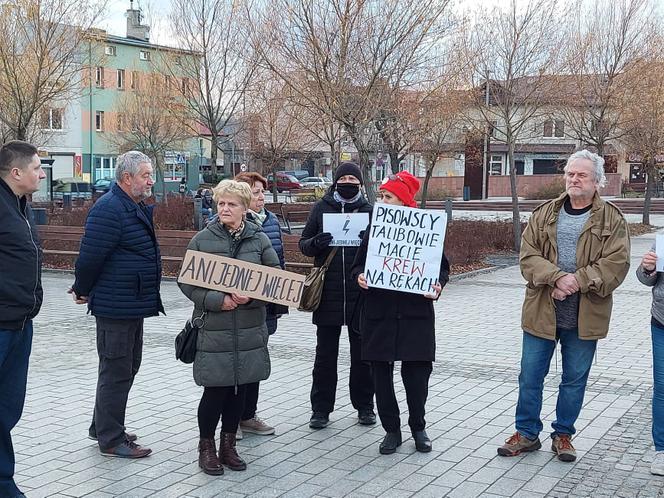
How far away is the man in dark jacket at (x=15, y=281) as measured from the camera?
4641 millimetres

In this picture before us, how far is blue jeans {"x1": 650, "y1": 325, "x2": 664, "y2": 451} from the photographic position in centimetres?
539

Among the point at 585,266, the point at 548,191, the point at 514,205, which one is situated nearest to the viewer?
the point at 585,266

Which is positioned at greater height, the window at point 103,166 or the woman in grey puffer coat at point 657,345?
the window at point 103,166

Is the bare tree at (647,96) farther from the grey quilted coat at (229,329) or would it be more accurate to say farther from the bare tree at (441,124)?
the grey quilted coat at (229,329)

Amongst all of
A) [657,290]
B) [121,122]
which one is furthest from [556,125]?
[121,122]

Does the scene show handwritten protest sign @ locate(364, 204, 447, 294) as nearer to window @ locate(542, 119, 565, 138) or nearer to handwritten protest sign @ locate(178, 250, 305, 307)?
handwritten protest sign @ locate(178, 250, 305, 307)

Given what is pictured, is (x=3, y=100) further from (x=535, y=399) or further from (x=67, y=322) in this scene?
(x=535, y=399)

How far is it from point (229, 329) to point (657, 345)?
278 cm

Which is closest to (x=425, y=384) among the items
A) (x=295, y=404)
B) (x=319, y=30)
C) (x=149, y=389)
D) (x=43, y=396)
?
(x=295, y=404)

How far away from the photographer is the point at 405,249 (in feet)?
18.6

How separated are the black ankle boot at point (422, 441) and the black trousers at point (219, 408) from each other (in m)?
1.27

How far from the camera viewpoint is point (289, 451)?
19.0 ft

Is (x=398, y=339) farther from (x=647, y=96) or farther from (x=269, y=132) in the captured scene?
(x=269, y=132)

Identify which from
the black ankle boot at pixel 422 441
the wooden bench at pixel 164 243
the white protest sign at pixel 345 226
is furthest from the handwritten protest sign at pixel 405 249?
the wooden bench at pixel 164 243
